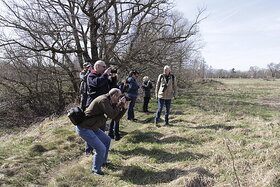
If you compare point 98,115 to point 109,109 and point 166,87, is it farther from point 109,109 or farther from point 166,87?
point 166,87

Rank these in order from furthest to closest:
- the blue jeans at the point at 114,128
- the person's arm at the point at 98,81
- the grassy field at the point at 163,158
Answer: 1. the blue jeans at the point at 114,128
2. the person's arm at the point at 98,81
3. the grassy field at the point at 163,158

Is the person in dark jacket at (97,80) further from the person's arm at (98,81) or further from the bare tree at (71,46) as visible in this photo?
the bare tree at (71,46)

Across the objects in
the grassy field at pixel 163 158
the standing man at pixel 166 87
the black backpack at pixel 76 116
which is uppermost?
the standing man at pixel 166 87

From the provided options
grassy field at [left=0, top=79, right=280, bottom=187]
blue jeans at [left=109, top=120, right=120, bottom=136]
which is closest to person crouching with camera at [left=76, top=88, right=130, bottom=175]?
grassy field at [left=0, top=79, right=280, bottom=187]

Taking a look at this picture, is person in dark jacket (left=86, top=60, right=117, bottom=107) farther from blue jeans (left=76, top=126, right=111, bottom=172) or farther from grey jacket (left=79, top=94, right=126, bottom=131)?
blue jeans (left=76, top=126, right=111, bottom=172)

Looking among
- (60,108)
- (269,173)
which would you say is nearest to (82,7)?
(60,108)

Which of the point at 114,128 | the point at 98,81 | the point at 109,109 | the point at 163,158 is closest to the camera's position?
→ the point at 109,109

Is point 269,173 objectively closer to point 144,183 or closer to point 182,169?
point 182,169

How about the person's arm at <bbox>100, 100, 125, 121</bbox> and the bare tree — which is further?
the bare tree

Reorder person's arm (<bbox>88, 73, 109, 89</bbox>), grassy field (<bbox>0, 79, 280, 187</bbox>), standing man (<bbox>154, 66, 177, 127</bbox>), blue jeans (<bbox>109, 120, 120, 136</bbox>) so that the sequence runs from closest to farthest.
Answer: grassy field (<bbox>0, 79, 280, 187</bbox>) → person's arm (<bbox>88, 73, 109, 89</bbox>) → blue jeans (<bbox>109, 120, 120, 136</bbox>) → standing man (<bbox>154, 66, 177, 127</bbox>)

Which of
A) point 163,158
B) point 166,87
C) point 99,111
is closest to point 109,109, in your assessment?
point 99,111

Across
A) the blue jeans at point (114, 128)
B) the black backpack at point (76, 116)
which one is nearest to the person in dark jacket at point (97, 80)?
the black backpack at point (76, 116)

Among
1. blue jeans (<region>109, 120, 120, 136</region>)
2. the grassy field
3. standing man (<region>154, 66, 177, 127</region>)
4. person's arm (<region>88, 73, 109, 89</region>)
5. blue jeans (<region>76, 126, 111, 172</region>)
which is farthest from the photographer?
standing man (<region>154, 66, 177, 127</region>)

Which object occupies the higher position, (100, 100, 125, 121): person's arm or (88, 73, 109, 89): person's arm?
(88, 73, 109, 89): person's arm
